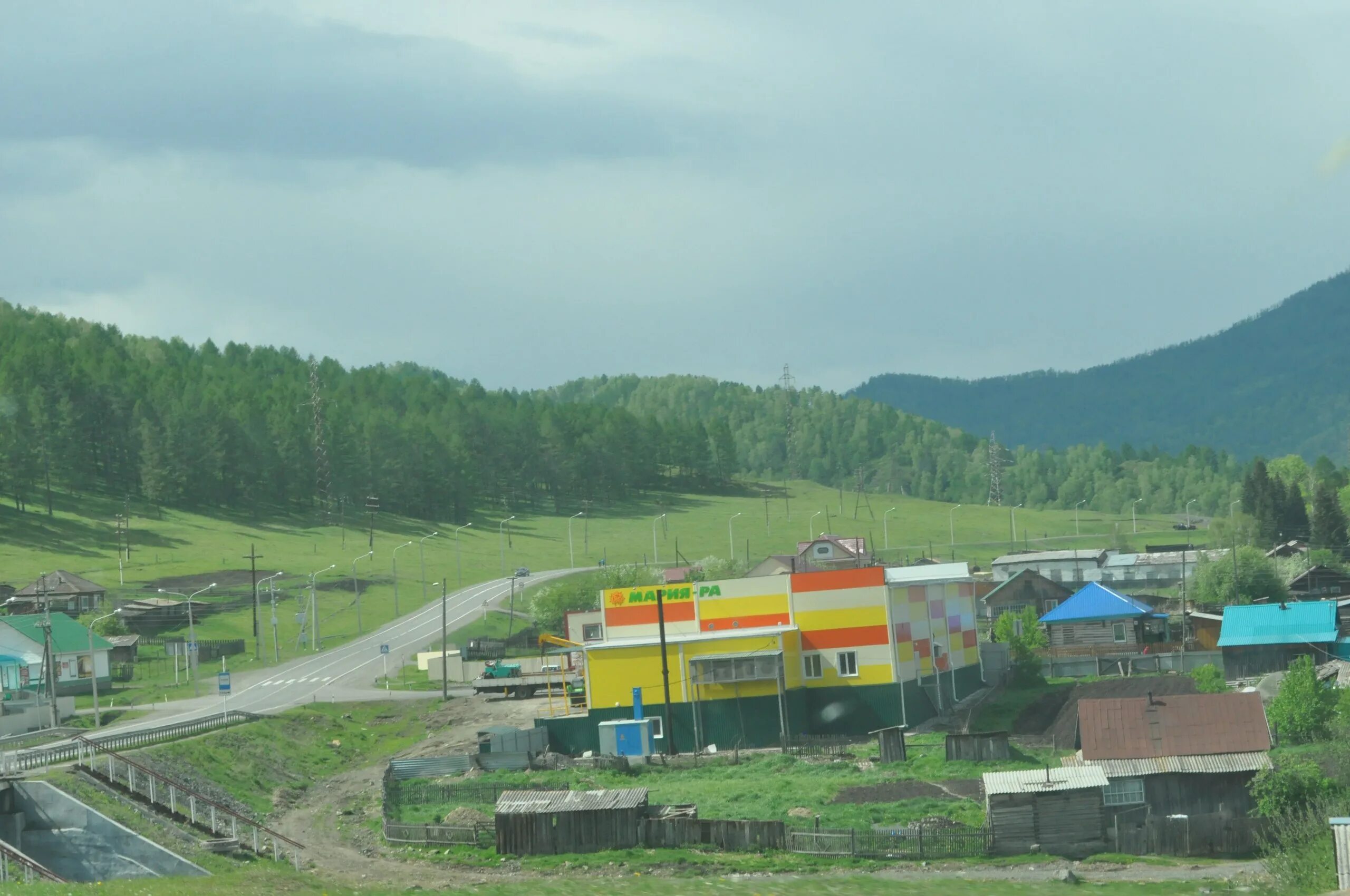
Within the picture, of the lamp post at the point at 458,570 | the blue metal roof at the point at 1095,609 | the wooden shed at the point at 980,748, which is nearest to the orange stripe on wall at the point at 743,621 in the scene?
the wooden shed at the point at 980,748

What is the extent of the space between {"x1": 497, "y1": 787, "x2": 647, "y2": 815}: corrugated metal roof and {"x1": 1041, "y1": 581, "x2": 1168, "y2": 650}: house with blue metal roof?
57498 millimetres

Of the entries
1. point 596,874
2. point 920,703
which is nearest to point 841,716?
point 920,703

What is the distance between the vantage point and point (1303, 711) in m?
Result: 55.0

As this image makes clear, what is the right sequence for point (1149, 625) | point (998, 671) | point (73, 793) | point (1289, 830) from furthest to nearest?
point (1149, 625) → point (998, 671) → point (73, 793) → point (1289, 830)

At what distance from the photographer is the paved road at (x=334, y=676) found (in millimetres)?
77312

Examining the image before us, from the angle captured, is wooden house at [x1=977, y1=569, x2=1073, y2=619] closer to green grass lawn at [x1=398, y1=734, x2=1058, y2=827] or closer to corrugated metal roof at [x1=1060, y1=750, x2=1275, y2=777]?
green grass lawn at [x1=398, y1=734, x2=1058, y2=827]

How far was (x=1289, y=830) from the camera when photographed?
31.2 metres

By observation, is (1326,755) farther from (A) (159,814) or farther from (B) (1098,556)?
(B) (1098,556)

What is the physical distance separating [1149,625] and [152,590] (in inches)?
3191

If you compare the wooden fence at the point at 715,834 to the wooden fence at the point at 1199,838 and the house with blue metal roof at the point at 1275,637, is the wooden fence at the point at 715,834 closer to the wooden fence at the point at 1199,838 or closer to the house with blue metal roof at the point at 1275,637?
the wooden fence at the point at 1199,838

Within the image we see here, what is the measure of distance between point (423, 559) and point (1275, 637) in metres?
101

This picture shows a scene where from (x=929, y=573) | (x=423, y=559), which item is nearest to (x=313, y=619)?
(x=423, y=559)

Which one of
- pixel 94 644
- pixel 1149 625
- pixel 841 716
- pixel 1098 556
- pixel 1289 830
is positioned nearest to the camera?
pixel 1289 830

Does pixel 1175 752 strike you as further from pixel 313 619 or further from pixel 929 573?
pixel 313 619
